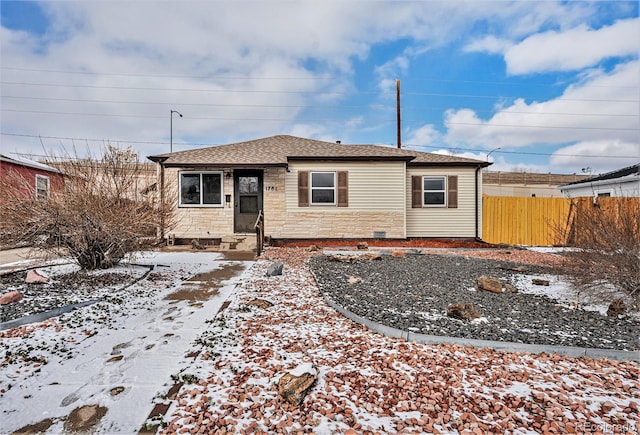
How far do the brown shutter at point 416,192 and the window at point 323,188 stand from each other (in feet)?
10.2

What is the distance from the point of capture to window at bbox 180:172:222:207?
11.3 m

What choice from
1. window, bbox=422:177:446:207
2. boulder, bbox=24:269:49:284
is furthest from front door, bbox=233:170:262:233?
window, bbox=422:177:446:207

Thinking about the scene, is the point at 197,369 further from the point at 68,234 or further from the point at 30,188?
the point at 30,188

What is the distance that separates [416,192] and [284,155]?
17.2 ft

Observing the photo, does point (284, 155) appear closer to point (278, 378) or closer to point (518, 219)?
point (518, 219)

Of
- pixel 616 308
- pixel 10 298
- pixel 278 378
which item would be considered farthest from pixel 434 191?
pixel 10 298

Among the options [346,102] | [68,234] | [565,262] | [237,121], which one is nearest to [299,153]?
[68,234]

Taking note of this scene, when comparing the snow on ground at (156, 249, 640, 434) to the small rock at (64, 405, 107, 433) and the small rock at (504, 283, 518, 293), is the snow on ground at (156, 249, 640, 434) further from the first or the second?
the small rock at (504, 283, 518, 293)

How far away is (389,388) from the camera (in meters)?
2.41

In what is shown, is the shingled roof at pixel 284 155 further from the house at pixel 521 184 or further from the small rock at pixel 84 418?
the house at pixel 521 184

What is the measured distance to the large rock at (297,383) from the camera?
88.6 inches

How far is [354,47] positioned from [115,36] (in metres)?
9.63

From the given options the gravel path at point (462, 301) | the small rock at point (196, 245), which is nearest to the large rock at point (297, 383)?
the gravel path at point (462, 301)

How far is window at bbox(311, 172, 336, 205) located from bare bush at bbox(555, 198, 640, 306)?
763cm
